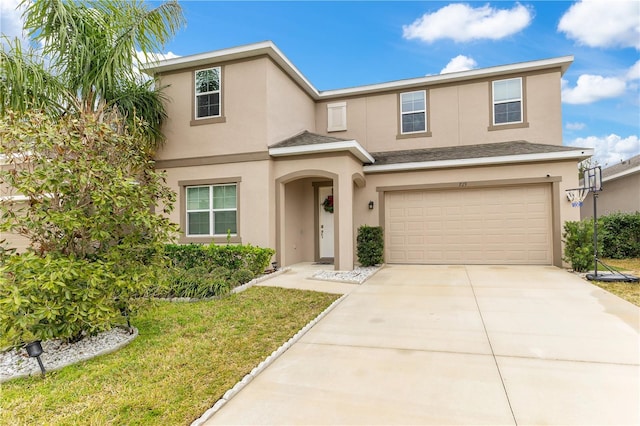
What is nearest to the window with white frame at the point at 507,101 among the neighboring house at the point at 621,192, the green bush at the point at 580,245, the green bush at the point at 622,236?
the green bush at the point at 580,245

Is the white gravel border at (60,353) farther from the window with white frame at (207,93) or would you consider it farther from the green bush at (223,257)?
the window with white frame at (207,93)

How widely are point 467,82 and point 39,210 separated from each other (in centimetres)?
1234

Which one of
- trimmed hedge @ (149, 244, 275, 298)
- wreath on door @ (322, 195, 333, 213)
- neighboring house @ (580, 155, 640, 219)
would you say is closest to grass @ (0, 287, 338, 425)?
trimmed hedge @ (149, 244, 275, 298)

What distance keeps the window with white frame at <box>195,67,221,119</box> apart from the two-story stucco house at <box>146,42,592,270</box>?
0.04 meters

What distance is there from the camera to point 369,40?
15680 mm

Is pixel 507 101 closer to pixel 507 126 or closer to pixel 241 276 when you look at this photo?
pixel 507 126

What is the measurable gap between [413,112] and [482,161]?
3404 millimetres

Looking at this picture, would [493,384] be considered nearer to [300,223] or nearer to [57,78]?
[300,223]

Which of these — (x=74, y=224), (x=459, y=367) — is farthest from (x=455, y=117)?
(x=74, y=224)

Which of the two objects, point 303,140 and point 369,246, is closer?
point 369,246

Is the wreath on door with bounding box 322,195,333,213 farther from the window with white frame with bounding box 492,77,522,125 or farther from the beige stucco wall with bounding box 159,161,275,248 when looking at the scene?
the window with white frame with bounding box 492,77,522,125

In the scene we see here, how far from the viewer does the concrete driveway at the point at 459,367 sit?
2945 millimetres

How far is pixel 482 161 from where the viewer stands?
411 inches

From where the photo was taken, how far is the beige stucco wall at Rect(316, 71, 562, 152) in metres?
11.6
